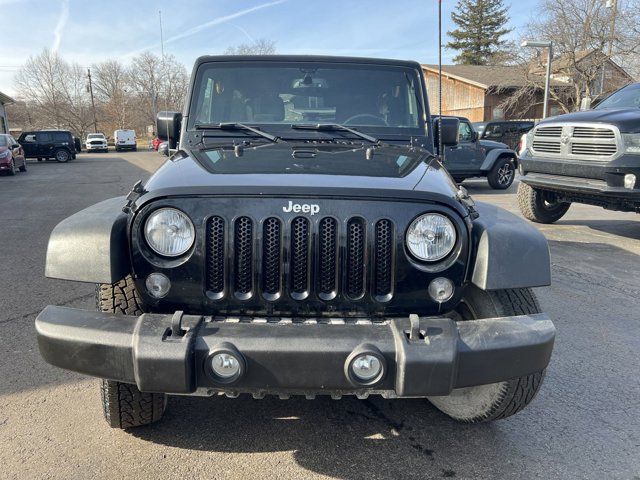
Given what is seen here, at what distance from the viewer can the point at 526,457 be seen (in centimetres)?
241

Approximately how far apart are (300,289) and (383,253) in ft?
1.25

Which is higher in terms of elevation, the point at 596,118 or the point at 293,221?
the point at 596,118

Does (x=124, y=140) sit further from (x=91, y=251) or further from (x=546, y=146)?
(x=91, y=251)

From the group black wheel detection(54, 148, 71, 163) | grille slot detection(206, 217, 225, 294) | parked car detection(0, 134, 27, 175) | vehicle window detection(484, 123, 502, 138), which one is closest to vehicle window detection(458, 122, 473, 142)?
vehicle window detection(484, 123, 502, 138)

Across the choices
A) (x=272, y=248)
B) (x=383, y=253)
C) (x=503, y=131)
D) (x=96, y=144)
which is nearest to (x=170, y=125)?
(x=272, y=248)

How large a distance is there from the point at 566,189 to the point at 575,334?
3.31 m

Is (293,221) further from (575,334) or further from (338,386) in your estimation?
(575,334)

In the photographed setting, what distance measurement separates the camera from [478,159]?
12.0m

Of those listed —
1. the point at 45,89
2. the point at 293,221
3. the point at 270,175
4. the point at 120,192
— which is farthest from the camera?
Result: the point at 45,89

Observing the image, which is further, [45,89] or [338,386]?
[45,89]

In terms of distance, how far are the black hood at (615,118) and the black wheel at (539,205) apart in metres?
1.20

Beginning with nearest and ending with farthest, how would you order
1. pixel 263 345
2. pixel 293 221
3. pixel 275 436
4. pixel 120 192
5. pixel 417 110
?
pixel 263 345
pixel 293 221
pixel 275 436
pixel 417 110
pixel 120 192

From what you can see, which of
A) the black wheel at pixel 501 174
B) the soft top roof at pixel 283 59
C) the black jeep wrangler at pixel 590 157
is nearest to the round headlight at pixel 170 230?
the soft top roof at pixel 283 59

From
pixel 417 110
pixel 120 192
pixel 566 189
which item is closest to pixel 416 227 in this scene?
pixel 417 110
